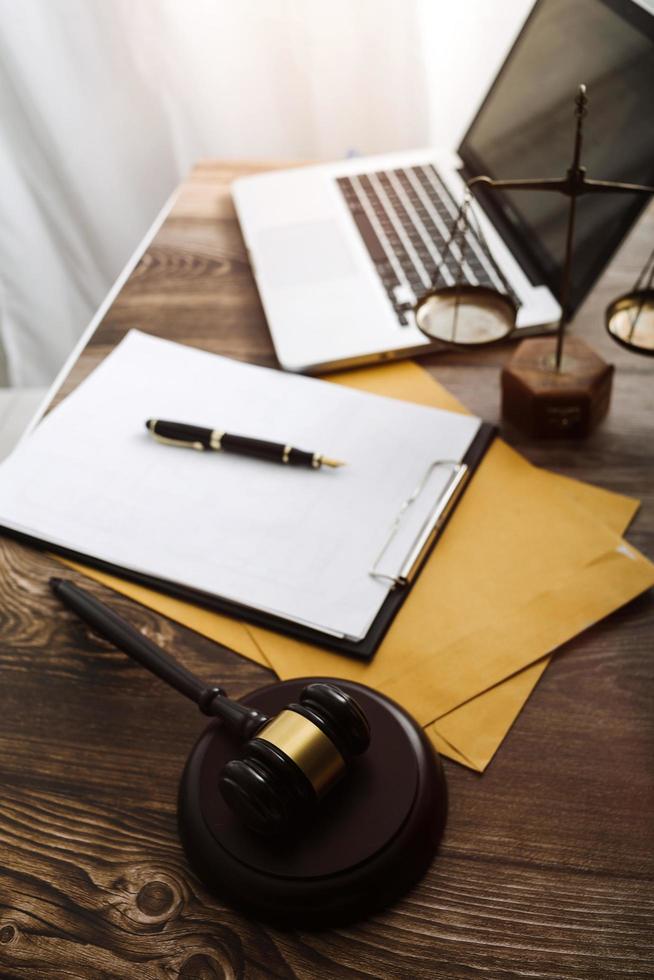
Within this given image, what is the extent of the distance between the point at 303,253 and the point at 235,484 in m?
0.40

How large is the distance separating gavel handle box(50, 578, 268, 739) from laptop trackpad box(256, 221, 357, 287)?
48cm

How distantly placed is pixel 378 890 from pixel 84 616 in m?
0.31

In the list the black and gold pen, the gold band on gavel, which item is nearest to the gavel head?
the gold band on gavel

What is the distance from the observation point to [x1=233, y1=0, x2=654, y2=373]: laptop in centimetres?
91

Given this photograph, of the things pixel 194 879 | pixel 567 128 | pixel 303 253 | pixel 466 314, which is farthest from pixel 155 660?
pixel 567 128

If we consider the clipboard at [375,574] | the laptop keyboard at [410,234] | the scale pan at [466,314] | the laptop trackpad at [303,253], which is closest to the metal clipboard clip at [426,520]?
the clipboard at [375,574]

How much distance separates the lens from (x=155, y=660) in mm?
660

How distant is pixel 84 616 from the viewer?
712 mm

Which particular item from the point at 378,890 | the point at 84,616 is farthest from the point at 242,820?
the point at 84,616

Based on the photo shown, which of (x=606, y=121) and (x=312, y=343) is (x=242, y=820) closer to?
(x=312, y=343)

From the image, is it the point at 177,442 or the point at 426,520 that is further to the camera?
the point at 177,442

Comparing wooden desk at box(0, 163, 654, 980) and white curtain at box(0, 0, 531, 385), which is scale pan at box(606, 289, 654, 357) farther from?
white curtain at box(0, 0, 531, 385)

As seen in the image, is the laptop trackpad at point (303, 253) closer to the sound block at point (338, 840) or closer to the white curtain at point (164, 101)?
the sound block at point (338, 840)

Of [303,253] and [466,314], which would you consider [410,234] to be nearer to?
[303,253]
